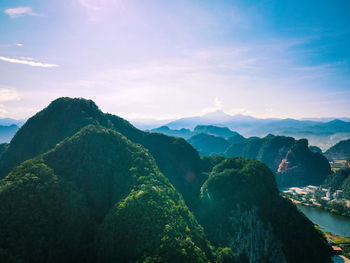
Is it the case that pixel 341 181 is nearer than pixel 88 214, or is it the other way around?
pixel 88 214

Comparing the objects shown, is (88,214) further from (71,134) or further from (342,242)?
(342,242)

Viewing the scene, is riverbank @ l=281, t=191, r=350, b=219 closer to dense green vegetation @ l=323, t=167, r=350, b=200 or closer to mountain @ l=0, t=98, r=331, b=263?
dense green vegetation @ l=323, t=167, r=350, b=200

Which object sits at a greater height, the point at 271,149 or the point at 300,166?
the point at 271,149

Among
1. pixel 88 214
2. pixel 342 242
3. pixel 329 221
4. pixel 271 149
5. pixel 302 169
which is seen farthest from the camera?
pixel 271 149

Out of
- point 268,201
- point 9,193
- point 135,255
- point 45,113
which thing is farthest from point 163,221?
point 45,113

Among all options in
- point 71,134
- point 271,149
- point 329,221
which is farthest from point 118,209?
point 271,149

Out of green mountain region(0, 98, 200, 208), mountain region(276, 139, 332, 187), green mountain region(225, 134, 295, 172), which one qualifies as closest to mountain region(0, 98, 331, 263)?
green mountain region(0, 98, 200, 208)

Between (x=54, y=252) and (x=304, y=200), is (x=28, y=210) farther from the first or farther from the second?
(x=304, y=200)
